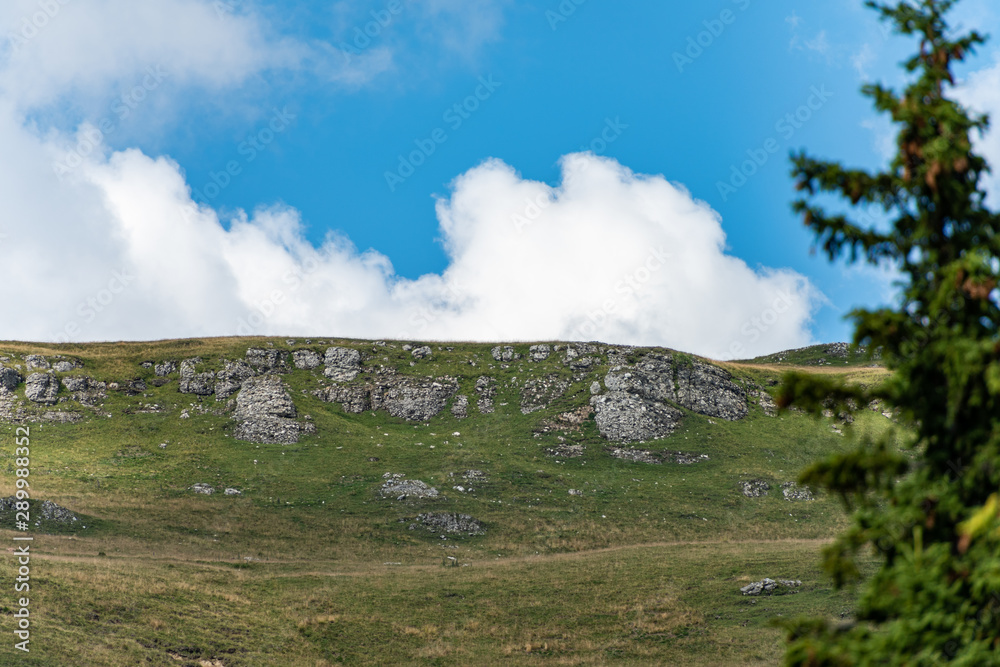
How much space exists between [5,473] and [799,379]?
212 feet

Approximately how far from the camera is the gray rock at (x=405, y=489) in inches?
2250

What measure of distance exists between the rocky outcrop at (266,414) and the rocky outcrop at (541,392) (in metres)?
26.8

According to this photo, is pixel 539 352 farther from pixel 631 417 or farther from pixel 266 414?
pixel 266 414

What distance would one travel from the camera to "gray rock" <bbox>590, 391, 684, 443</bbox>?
235ft

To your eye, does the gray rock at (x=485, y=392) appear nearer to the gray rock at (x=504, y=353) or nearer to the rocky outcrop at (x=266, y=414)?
the gray rock at (x=504, y=353)

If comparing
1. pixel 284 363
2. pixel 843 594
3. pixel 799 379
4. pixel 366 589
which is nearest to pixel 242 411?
pixel 284 363

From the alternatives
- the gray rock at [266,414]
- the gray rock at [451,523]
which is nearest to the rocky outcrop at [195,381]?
the gray rock at [266,414]

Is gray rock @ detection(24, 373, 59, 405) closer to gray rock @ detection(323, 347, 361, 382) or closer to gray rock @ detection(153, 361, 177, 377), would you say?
gray rock @ detection(153, 361, 177, 377)

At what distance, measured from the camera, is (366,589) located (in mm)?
38188

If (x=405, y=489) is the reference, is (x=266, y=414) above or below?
above

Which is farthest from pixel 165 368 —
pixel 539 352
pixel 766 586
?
pixel 766 586

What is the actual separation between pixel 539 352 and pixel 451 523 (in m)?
39.1

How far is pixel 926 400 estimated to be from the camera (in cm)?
868

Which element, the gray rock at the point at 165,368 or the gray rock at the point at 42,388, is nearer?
the gray rock at the point at 42,388
